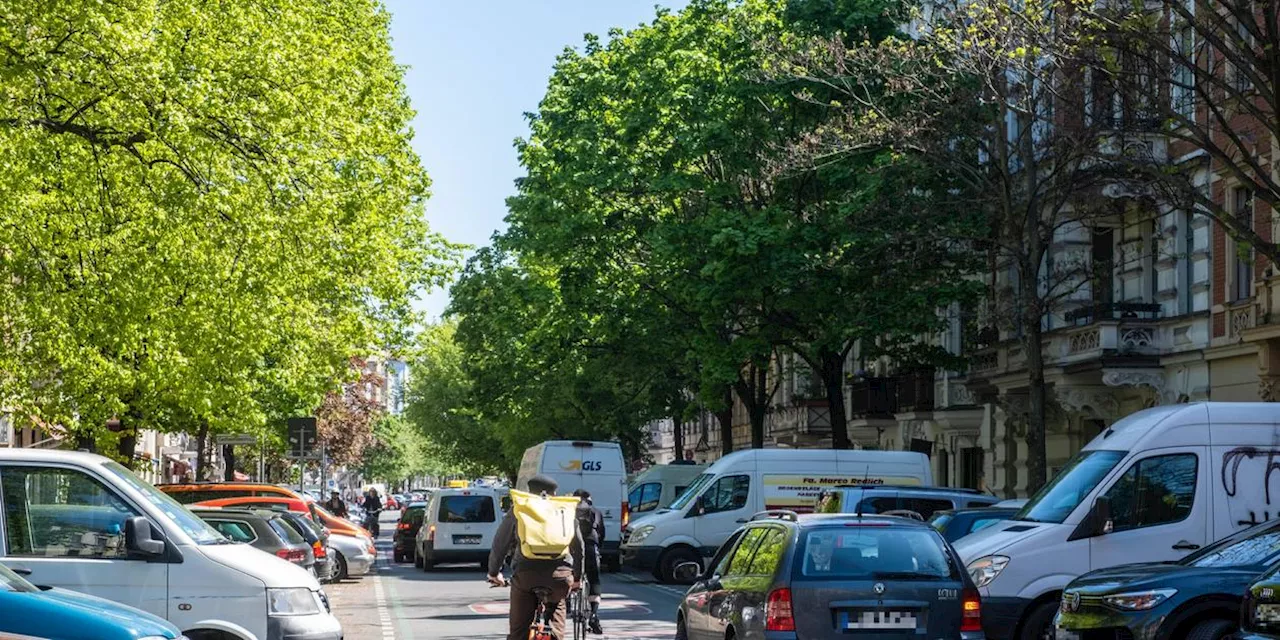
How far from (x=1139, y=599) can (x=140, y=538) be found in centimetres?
740

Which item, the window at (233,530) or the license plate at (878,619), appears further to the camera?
the window at (233,530)

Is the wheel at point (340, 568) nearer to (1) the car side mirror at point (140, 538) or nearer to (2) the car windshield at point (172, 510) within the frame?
(2) the car windshield at point (172, 510)

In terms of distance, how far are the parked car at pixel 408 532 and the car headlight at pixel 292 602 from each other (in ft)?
112

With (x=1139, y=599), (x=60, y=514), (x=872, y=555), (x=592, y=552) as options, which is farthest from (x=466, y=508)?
(x=60, y=514)

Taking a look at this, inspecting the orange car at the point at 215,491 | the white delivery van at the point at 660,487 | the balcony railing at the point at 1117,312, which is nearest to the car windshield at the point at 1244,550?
the orange car at the point at 215,491

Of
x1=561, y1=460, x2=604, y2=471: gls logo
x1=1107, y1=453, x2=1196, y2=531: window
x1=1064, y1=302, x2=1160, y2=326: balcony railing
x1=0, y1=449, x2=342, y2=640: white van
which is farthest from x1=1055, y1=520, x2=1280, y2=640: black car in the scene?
x1=561, y1=460, x2=604, y2=471: gls logo

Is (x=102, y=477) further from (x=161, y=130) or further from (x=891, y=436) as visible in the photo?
(x=891, y=436)

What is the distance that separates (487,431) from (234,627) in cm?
8054

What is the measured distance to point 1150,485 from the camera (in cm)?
1881

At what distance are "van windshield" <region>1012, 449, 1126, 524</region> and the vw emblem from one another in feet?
11.5

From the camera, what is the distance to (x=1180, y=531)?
18.5 meters

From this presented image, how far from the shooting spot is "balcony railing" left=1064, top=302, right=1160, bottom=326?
35.3 meters

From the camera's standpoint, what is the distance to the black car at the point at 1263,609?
479 inches

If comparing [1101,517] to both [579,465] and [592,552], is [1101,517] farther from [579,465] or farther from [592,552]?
[579,465]
